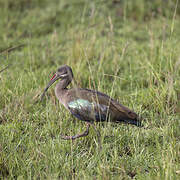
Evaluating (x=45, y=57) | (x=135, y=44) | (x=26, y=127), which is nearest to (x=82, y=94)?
(x=26, y=127)

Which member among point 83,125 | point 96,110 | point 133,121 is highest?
point 96,110

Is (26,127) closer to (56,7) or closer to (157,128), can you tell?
(157,128)

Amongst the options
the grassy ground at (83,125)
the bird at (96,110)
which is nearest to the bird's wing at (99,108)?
the bird at (96,110)

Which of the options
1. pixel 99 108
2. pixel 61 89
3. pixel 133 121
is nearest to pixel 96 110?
pixel 99 108

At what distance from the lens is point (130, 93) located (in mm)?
5430

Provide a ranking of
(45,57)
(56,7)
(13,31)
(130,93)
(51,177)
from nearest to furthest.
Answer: (51,177), (130,93), (45,57), (13,31), (56,7)

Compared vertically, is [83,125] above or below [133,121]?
below

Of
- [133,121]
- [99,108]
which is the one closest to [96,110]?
[99,108]

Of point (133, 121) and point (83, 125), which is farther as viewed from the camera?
point (83, 125)

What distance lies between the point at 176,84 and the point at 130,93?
69 centimetres

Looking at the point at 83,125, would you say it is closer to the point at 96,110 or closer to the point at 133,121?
the point at 96,110

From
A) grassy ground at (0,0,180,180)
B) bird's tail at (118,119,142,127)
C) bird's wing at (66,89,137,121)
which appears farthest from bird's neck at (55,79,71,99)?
bird's tail at (118,119,142,127)

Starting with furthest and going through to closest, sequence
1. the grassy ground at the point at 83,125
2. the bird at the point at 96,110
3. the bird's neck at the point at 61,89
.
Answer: the bird's neck at the point at 61,89, the bird at the point at 96,110, the grassy ground at the point at 83,125

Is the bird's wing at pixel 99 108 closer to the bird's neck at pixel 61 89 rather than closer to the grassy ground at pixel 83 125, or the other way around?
the grassy ground at pixel 83 125
